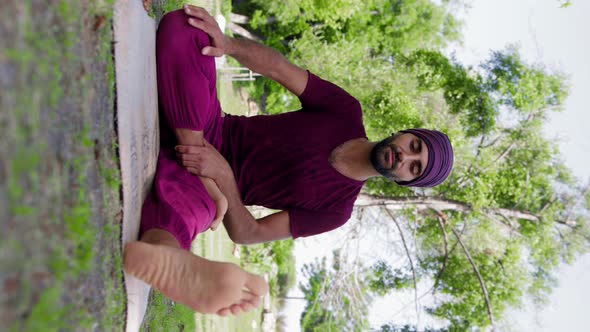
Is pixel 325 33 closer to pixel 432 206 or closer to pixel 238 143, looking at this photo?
pixel 432 206

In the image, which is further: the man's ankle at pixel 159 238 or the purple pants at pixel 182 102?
the purple pants at pixel 182 102

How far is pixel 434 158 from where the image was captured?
307 cm

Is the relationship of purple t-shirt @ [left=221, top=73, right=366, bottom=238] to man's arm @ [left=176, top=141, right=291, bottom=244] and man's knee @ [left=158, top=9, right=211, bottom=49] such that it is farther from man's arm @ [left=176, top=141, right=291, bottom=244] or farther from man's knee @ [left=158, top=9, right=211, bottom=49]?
man's knee @ [left=158, top=9, right=211, bottom=49]

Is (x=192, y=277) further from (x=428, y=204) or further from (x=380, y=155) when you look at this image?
(x=428, y=204)

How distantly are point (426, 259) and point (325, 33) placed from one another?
7906 millimetres

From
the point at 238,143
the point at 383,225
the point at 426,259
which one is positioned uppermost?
the point at 238,143

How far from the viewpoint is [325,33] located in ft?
46.8

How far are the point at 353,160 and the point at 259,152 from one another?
56 centimetres

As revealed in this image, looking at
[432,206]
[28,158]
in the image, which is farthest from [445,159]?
[432,206]

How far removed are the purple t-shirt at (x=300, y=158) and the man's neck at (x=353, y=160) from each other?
1.2 inches

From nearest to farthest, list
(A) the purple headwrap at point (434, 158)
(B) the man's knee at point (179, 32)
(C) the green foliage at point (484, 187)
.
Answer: (B) the man's knee at point (179, 32), (A) the purple headwrap at point (434, 158), (C) the green foliage at point (484, 187)

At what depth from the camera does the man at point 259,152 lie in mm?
2500

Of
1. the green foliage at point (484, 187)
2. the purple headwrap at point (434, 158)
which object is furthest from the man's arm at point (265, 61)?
the green foliage at point (484, 187)

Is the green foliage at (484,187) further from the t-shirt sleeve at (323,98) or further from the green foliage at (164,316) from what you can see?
the t-shirt sleeve at (323,98)
